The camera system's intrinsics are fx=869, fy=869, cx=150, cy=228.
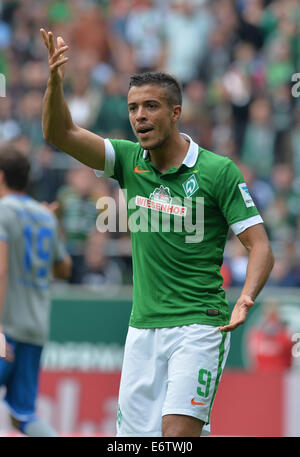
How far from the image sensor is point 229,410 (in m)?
9.39

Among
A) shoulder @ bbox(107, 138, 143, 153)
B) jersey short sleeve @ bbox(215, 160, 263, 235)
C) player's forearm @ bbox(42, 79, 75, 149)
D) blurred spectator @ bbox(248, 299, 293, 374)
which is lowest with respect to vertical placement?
blurred spectator @ bbox(248, 299, 293, 374)

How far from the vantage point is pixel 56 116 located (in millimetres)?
4641

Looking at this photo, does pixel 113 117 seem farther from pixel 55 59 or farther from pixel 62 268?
pixel 55 59

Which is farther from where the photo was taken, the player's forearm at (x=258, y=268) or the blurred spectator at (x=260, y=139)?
the blurred spectator at (x=260, y=139)

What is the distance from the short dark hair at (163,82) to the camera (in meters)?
4.86

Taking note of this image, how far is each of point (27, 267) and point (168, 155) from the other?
2.18 meters

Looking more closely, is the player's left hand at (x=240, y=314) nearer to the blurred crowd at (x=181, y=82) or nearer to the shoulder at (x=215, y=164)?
the shoulder at (x=215, y=164)

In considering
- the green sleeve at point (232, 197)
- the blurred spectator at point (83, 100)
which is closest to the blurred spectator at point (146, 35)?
the blurred spectator at point (83, 100)

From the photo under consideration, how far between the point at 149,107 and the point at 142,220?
25.0 inches

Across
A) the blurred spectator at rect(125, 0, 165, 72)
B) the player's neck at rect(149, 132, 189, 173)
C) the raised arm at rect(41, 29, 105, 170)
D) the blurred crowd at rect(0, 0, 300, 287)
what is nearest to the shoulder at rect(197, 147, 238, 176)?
the player's neck at rect(149, 132, 189, 173)

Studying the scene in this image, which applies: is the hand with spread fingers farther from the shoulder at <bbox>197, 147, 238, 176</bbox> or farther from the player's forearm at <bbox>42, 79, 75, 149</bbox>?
the shoulder at <bbox>197, 147, 238, 176</bbox>

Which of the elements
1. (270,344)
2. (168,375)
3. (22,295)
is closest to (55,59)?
(168,375)

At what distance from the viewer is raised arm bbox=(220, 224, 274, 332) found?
4539 mm

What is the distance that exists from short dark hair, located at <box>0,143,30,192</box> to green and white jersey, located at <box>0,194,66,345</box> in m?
0.10
